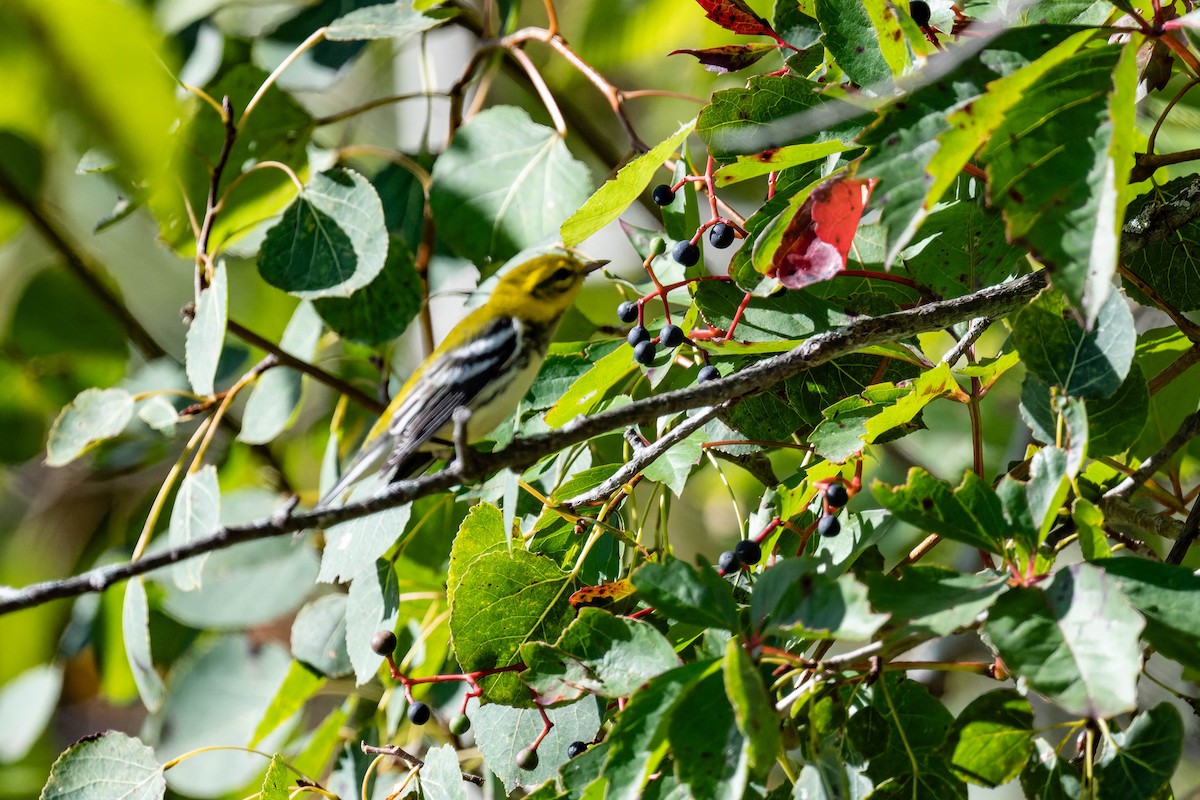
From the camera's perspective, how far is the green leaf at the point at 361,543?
96 centimetres

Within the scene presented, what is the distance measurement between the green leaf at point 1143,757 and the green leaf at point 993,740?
1.7 inches

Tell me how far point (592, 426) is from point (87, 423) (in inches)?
33.3

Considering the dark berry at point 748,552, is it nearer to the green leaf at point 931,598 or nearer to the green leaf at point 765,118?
the green leaf at point 931,598

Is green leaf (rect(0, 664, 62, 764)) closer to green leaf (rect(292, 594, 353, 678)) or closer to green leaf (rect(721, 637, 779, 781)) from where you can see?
green leaf (rect(292, 594, 353, 678))

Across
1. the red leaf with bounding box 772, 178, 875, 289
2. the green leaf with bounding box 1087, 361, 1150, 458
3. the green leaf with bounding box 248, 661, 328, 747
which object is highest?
the red leaf with bounding box 772, 178, 875, 289

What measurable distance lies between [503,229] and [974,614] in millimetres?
819

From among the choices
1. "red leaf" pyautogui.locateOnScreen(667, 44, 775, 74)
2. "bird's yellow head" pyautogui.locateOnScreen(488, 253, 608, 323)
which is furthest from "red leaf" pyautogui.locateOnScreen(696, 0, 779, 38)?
"bird's yellow head" pyautogui.locateOnScreen(488, 253, 608, 323)

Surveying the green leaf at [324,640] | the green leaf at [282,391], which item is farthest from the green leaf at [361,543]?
the green leaf at [282,391]

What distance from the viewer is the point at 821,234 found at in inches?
27.9

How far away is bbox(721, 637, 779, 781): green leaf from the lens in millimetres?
497

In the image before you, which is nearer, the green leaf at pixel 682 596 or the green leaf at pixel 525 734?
the green leaf at pixel 682 596

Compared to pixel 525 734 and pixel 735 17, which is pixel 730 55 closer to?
pixel 735 17

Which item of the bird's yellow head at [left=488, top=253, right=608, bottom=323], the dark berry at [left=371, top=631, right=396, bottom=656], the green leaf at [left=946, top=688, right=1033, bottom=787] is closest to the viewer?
the green leaf at [left=946, top=688, right=1033, bottom=787]

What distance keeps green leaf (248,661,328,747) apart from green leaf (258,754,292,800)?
0.48 m
